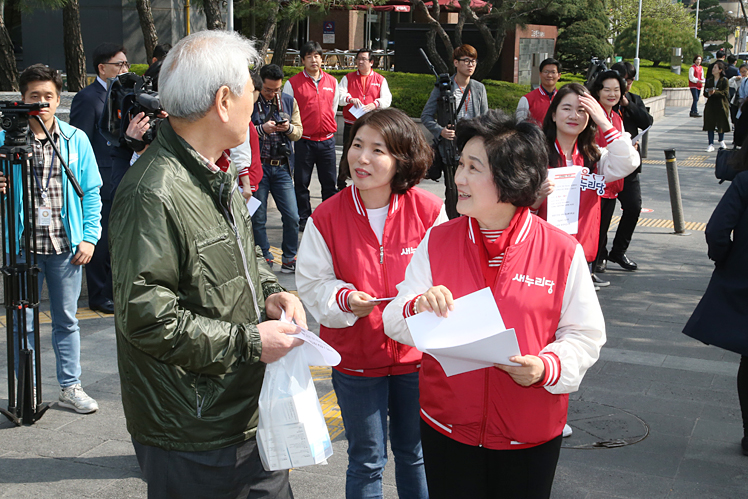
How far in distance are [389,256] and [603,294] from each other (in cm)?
483

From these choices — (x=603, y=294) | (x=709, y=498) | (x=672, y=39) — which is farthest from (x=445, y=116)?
(x=672, y=39)

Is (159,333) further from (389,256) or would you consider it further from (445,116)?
(445,116)

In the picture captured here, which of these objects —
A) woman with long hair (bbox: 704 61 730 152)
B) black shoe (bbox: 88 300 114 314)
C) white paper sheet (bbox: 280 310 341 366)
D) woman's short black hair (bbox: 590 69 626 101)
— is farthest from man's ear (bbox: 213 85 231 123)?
woman with long hair (bbox: 704 61 730 152)

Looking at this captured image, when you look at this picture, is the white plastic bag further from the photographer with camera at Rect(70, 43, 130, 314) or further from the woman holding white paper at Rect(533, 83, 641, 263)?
the photographer with camera at Rect(70, 43, 130, 314)

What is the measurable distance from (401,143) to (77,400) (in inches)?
108

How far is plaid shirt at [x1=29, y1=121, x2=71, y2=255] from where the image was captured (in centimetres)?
456

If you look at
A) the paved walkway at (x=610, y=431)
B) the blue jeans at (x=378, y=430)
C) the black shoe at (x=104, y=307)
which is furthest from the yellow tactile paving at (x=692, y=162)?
the blue jeans at (x=378, y=430)

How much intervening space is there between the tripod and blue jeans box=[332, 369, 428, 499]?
2174 mm

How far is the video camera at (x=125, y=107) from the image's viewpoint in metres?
4.22

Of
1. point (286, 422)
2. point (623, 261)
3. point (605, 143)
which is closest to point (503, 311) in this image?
point (286, 422)

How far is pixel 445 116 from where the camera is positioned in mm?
8445

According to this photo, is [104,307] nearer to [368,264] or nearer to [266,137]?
[266,137]

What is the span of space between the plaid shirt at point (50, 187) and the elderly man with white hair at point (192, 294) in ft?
8.56

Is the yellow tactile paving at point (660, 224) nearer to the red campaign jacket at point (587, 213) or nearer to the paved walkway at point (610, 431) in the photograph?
the paved walkway at point (610, 431)
